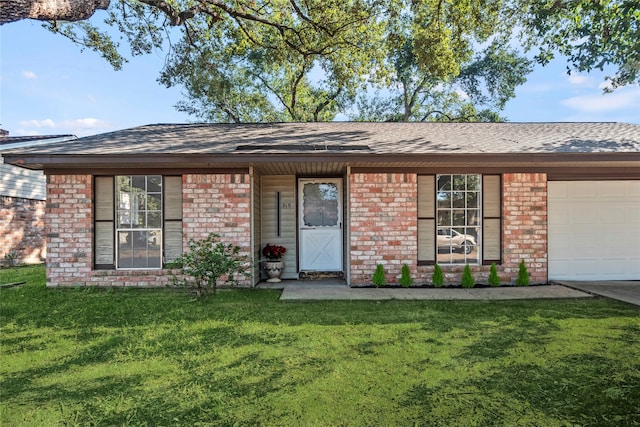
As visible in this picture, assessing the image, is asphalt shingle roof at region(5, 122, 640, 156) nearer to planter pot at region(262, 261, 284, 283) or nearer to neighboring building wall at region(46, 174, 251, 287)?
→ neighboring building wall at region(46, 174, 251, 287)

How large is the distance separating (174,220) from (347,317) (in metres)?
4.16

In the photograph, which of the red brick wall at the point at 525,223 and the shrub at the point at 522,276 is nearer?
the shrub at the point at 522,276

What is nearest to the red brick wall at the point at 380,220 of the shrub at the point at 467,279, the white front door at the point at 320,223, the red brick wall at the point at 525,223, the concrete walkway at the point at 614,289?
the shrub at the point at 467,279

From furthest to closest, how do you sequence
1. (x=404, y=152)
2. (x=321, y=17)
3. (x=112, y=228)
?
(x=321, y=17) < (x=112, y=228) < (x=404, y=152)

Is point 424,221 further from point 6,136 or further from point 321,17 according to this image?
point 6,136

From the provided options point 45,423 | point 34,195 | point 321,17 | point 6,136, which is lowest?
point 45,423

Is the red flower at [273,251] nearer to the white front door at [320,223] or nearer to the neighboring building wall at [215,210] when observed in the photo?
the white front door at [320,223]

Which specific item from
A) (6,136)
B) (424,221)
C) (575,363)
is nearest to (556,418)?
(575,363)

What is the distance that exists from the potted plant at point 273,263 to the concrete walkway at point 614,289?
223 inches

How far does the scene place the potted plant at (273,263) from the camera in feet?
26.2

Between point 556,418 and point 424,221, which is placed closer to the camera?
point 556,418

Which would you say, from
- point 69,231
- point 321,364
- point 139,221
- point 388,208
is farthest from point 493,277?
point 69,231

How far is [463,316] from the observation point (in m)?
5.17

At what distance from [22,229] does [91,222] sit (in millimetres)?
7258
